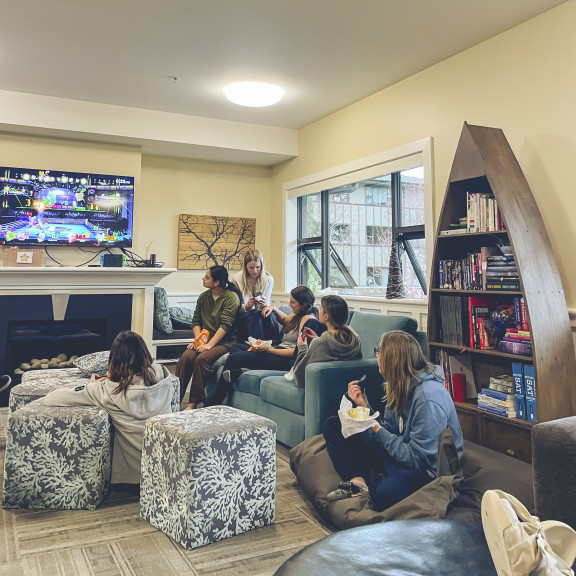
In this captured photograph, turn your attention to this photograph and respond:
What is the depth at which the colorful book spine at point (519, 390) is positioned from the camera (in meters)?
2.74

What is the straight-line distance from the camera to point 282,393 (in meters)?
3.34

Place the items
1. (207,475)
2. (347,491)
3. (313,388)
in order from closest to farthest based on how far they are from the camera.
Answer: (207,475) < (347,491) < (313,388)

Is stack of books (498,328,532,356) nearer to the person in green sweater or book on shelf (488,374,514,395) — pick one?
book on shelf (488,374,514,395)

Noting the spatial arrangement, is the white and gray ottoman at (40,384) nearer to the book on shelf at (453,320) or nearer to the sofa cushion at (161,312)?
the sofa cushion at (161,312)

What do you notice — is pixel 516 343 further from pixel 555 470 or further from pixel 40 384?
pixel 40 384

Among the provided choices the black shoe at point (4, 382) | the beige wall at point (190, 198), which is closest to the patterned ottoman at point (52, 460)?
the black shoe at point (4, 382)

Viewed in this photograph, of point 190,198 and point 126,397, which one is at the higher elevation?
point 190,198

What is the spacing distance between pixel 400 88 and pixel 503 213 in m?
1.89

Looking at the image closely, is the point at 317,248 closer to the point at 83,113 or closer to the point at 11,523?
the point at 83,113

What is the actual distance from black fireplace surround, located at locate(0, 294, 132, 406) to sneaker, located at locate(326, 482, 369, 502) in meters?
3.32

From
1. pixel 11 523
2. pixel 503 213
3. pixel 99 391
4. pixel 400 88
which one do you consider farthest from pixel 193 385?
pixel 400 88

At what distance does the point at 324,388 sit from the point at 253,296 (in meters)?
1.81

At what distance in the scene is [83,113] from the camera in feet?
15.7

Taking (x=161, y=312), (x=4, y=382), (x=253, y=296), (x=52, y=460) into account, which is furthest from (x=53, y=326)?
(x=52, y=460)
